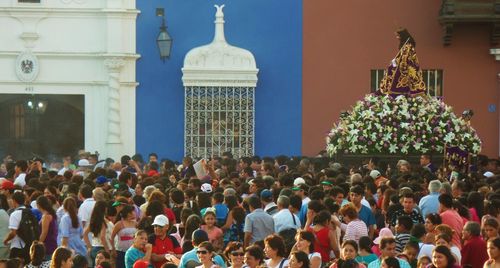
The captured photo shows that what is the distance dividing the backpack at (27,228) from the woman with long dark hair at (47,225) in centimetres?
10

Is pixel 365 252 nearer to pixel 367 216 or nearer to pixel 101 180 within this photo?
pixel 367 216

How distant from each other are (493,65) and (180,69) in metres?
6.61

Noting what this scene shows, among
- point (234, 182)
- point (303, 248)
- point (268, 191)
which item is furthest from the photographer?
point (234, 182)

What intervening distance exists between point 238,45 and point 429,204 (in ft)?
46.3

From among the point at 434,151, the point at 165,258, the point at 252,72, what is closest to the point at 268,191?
the point at 165,258

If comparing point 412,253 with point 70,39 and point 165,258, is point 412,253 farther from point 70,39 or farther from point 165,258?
point 70,39

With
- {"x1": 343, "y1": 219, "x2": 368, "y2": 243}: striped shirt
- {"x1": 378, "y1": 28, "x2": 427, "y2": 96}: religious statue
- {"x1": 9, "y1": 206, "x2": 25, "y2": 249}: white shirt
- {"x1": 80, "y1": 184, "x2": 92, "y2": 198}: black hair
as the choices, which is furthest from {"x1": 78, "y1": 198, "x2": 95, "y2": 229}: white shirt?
{"x1": 378, "y1": 28, "x2": 427, "y2": 96}: religious statue

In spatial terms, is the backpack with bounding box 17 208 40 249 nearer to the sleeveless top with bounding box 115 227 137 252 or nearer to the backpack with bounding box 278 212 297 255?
the sleeveless top with bounding box 115 227 137 252

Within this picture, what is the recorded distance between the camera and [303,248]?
50.3 ft

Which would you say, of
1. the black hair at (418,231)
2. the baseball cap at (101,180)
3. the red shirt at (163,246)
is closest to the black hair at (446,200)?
the black hair at (418,231)

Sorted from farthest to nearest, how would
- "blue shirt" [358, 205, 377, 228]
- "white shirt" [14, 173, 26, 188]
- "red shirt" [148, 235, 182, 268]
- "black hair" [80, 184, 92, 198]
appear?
"white shirt" [14, 173, 26, 188]
"black hair" [80, 184, 92, 198]
"blue shirt" [358, 205, 377, 228]
"red shirt" [148, 235, 182, 268]

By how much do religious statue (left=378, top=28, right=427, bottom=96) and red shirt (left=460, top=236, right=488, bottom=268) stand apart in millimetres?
11937

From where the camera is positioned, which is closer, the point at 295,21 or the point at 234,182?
the point at 234,182

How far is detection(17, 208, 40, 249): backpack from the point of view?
60.0ft
